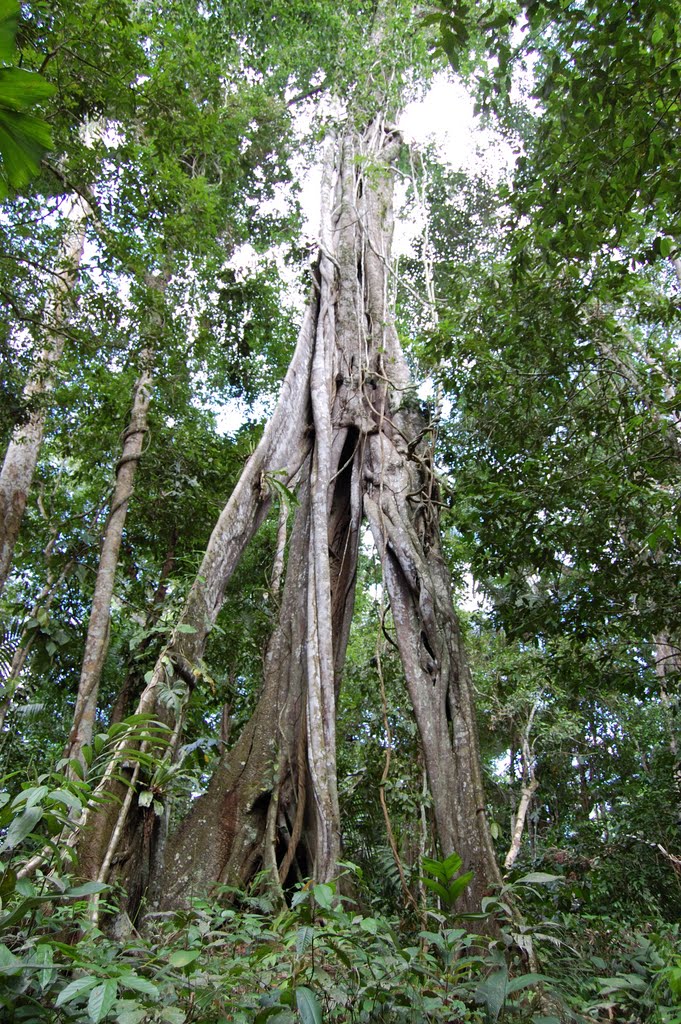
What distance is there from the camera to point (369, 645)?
8.60m

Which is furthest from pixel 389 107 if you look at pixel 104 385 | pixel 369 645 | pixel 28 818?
pixel 28 818

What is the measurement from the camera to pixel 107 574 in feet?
13.9

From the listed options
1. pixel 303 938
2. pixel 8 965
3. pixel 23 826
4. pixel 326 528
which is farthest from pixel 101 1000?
pixel 326 528

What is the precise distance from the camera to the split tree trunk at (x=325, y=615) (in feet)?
10.1

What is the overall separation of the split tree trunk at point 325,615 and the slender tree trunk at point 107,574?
→ 0.76 m

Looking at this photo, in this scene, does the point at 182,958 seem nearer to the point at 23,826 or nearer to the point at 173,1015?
the point at 173,1015

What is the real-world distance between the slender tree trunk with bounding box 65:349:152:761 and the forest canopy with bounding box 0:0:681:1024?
0.9 inches

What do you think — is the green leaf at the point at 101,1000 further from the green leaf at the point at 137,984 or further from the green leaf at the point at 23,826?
the green leaf at the point at 23,826

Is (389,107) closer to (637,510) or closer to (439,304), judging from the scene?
(439,304)

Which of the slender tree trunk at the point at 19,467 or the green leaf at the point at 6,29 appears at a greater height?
the slender tree trunk at the point at 19,467

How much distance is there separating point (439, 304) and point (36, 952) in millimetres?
5100

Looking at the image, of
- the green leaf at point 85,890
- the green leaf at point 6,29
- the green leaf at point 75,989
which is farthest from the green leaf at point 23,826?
the green leaf at point 6,29

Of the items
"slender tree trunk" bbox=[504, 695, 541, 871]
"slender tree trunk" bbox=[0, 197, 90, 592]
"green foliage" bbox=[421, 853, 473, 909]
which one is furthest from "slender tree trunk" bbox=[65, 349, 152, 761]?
"slender tree trunk" bbox=[504, 695, 541, 871]

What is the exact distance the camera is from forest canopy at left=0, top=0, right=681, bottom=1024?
5.48 ft
